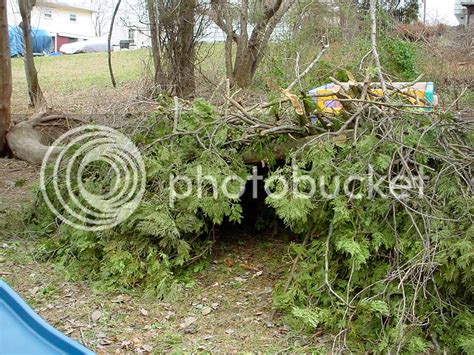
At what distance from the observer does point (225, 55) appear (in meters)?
12.0

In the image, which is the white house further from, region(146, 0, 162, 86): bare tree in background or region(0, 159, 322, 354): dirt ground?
region(0, 159, 322, 354): dirt ground

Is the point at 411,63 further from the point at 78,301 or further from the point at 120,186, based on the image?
the point at 78,301

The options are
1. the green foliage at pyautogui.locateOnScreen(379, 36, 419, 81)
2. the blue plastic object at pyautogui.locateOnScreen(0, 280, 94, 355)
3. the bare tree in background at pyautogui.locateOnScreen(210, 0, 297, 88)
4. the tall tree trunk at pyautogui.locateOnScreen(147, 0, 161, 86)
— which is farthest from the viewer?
the bare tree in background at pyautogui.locateOnScreen(210, 0, 297, 88)

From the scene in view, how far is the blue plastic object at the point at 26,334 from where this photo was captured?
2674 millimetres

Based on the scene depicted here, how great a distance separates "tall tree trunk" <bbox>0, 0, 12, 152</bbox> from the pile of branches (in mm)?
3933

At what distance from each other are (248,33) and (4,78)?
575 centimetres

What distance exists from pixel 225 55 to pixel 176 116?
7.39 m

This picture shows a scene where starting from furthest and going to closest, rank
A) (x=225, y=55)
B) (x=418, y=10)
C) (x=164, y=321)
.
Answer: (x=418, y=10) < (x=225, y=55) < (x=164, y=321)

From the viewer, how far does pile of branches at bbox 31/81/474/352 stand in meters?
3.57

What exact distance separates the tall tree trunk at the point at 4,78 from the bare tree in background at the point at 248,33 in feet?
15.3

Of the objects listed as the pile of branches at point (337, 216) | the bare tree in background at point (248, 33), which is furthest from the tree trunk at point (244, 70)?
the pile of branches at point (337, 216)

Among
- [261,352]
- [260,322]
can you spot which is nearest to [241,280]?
[260,322]

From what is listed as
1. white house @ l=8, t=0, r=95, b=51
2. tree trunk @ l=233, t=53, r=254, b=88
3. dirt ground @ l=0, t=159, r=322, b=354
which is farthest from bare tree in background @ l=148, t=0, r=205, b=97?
white house @ l=8, t=0, r=95, b=51

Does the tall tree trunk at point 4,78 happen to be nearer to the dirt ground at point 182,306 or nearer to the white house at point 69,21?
the dirt ground at point 182,306
